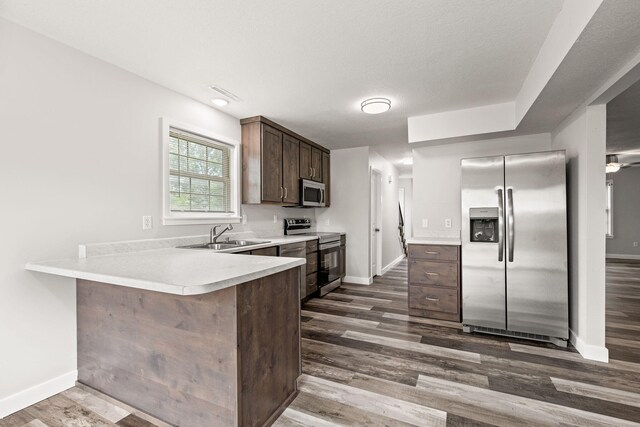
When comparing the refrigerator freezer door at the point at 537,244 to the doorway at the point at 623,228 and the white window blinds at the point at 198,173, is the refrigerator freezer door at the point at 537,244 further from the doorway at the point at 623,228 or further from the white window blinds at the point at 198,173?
the white window blinds at the point at 198,173

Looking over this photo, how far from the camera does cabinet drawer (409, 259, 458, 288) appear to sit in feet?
10.8

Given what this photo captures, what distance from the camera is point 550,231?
2742 mm

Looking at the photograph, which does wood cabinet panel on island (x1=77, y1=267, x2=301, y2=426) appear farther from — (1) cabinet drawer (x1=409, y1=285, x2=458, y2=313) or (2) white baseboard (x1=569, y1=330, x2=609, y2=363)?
(2) white baseboard (x1=569, y1=330, x2=609, y2=363)

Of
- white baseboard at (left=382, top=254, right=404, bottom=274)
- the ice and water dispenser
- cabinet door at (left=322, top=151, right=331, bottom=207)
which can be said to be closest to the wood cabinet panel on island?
the ice and water dispenser

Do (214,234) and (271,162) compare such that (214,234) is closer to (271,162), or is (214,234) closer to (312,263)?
(271,162)

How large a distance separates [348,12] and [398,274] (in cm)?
502

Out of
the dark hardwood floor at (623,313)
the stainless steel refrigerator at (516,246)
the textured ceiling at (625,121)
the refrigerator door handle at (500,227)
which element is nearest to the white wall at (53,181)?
the stainless steel refrigerator at (516,246)

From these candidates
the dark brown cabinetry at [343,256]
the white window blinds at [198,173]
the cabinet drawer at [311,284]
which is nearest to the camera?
the white window blinds at [198,173]

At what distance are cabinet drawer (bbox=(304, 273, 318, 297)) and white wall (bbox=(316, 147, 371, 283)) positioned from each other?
112 centimetres

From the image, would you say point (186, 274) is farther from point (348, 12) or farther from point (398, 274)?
point (398, 274)

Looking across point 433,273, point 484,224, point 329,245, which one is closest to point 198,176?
point 329,245

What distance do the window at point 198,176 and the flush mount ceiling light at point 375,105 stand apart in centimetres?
162

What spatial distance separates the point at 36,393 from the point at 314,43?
9.80 ft

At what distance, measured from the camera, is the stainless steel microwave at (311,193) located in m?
4.36
